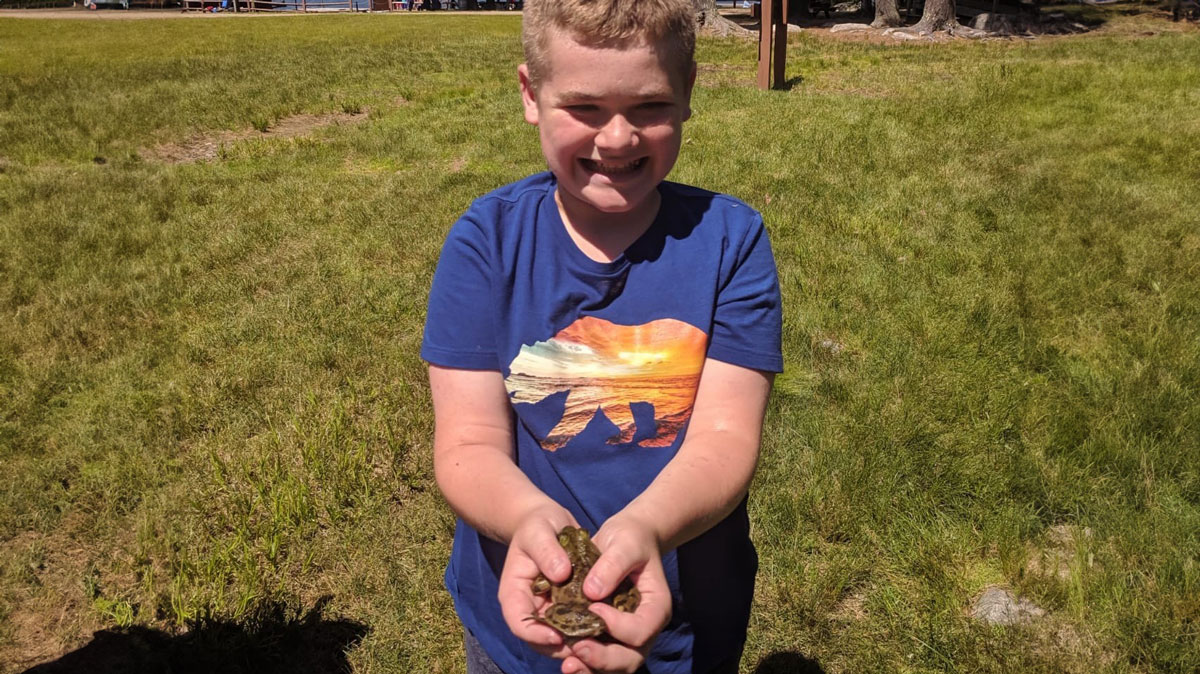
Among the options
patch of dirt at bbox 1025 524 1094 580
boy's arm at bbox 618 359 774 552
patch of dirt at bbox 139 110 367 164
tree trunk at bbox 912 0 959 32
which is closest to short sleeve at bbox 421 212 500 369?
boy's arm at bbox 618 359 774 552

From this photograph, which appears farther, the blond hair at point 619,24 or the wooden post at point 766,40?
the wooden post at point 766,40

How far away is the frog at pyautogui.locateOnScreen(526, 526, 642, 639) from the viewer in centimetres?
128

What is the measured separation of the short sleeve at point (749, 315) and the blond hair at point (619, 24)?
389 millimetres

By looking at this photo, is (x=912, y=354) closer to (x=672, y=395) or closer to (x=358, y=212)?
(x=672, y=395)

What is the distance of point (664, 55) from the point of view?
156 centimetres

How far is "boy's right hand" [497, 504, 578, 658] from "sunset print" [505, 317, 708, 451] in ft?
1.18

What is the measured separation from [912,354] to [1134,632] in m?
2.36

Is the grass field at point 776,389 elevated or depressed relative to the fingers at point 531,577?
depressed

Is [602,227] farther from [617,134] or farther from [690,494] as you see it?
[690,494]

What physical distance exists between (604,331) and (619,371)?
0.08 meters

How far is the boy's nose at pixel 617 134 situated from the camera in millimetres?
1590

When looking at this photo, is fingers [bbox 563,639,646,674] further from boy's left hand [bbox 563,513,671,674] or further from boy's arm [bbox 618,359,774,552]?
boy's arm [bbox 618,359,774,552]

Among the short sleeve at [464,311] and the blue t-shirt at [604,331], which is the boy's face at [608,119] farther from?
the short sleeve at [464,311]

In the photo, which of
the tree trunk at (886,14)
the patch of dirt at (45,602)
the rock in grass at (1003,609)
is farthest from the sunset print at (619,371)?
the tree trunk at (886,14)
